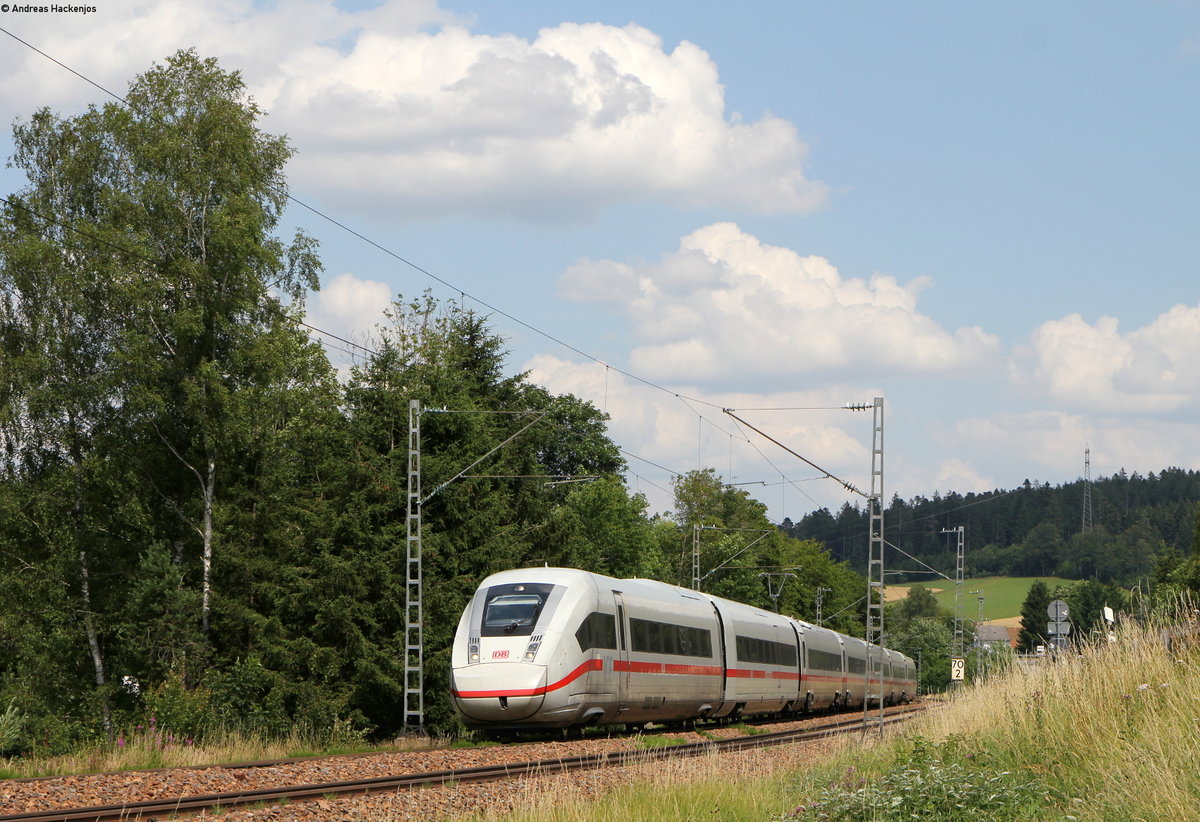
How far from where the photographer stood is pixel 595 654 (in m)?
24.6

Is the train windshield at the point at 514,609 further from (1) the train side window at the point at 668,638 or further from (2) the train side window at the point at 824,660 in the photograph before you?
(2) the train side window at the point at 824,660

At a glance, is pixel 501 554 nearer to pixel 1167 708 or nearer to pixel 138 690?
pixel 138 690

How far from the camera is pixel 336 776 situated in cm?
1647

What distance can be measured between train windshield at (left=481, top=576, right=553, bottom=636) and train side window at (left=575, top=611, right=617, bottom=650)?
89 centimetres

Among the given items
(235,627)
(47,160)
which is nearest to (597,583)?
(235,627)

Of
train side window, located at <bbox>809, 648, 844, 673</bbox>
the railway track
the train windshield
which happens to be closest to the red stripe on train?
the train windshield

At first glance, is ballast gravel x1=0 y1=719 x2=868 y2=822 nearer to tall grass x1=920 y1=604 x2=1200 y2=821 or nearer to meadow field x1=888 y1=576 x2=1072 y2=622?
tall grass x1=920 y1=604 x2=1200 y2=821

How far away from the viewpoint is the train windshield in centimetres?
2392

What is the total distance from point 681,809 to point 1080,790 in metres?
3.48

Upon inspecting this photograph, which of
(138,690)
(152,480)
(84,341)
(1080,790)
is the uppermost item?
(84,341)

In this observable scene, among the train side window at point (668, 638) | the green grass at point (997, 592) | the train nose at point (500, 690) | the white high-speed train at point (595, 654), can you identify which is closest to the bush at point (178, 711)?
the white high-speed train at point (595, 654)

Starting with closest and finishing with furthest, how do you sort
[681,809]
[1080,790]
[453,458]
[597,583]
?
[1080,790] < [681,809] < [597,583] < [453,458]

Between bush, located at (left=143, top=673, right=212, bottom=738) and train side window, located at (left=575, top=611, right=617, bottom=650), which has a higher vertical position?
train side window, located at (left=575, top=611, right=617, bottom=650)

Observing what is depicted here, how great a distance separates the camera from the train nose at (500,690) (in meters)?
23.3
